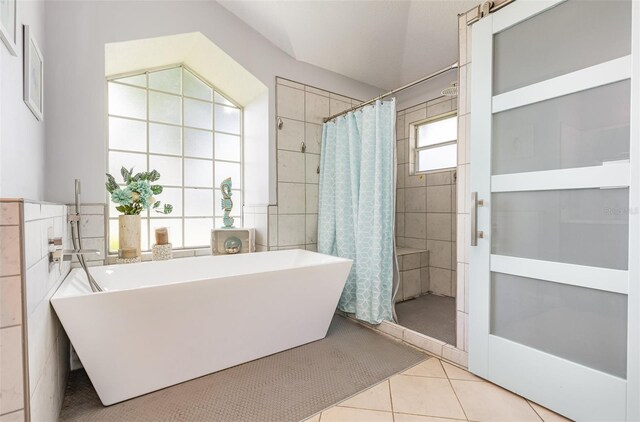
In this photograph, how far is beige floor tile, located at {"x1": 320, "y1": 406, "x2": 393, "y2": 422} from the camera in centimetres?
134

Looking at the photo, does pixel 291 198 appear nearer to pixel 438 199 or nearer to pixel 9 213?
pixel 438 199

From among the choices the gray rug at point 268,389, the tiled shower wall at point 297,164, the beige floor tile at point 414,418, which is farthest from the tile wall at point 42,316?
the tiled shower wall at point 297,164

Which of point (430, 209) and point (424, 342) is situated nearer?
point (424, 342)

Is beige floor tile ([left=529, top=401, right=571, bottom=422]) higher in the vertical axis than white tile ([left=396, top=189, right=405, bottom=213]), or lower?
lower

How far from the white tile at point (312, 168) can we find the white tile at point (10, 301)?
222cm

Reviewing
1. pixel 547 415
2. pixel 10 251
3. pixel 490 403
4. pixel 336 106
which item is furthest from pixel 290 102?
pixel 547 415

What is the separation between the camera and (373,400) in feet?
4.87

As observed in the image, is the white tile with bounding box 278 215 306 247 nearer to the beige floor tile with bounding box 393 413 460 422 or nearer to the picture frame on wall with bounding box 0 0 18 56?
the beige floor tile with bounding box 393 413 460 422

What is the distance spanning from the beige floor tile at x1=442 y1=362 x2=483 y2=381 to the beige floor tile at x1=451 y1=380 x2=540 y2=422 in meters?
0.04

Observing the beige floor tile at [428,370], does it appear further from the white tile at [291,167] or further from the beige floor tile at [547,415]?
the white tile at [291,167]

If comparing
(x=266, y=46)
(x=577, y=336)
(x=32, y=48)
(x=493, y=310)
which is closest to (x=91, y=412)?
(x=32, y=48)

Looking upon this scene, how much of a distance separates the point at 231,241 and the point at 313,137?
1.28 meters

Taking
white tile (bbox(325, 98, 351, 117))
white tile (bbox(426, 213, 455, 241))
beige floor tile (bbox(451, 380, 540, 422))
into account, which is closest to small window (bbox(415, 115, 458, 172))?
white tile (bbox(426, 213, 455, 241))

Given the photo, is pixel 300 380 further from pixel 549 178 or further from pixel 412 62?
pixel 412 62
